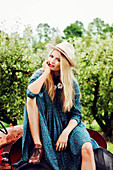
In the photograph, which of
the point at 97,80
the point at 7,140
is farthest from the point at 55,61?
the point at 97,80

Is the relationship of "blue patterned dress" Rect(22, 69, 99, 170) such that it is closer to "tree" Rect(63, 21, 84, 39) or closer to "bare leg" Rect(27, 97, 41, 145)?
"bare leg" Rect(27, 97, 41, 145)

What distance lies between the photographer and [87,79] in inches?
219

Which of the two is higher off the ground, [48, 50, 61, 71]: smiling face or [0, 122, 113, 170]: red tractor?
[48, 50, 61, 71]: smiling face

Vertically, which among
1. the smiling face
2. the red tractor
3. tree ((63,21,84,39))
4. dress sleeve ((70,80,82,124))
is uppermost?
tree ((63,21,84,39))

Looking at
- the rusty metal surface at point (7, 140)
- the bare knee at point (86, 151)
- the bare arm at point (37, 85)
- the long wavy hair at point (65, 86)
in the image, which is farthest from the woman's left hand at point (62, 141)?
the rusty metal surface at point (7, 140)

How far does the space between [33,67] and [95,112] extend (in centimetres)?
210

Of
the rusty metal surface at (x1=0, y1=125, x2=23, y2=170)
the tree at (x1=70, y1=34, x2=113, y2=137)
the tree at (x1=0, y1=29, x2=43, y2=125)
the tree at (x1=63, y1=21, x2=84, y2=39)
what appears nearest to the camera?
the rusty metal surface at (x1=0, y1=125, x2=23, y2=170)

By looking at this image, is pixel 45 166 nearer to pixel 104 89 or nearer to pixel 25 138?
pixel 25 138

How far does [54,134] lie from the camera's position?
260 centimetres

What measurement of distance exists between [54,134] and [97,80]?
324 cm

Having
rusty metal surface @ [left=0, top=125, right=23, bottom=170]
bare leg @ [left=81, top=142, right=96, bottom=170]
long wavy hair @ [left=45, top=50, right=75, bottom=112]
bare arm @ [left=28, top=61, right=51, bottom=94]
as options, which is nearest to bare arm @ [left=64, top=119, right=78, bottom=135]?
long wavy hair @ [left=45, top=50, right=75, bottom=112]

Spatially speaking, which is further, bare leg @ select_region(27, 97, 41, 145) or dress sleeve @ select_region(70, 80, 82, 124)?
dress sleeve @ select_region(70, 80, 82, 124)

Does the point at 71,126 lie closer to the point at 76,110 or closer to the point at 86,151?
the point at 76,110

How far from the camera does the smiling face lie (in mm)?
2637
